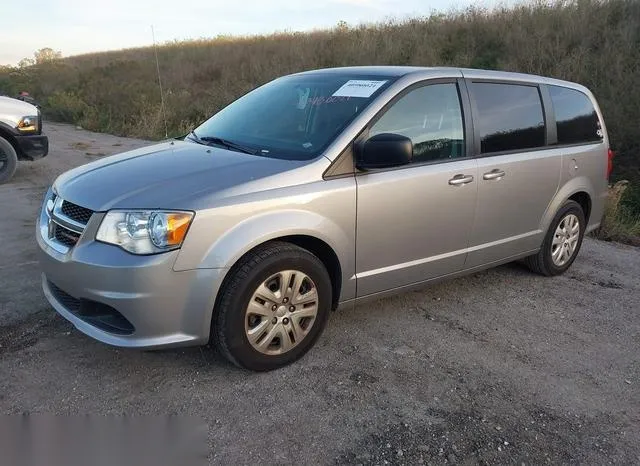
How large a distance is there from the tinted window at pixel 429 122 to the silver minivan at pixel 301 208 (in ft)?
0.04

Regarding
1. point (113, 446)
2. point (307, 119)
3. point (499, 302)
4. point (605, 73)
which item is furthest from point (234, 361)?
point (605, 73)

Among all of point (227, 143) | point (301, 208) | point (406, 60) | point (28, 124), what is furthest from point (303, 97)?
point (406, 60)

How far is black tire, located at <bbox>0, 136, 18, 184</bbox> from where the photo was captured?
334 inches

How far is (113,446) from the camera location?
255 cm

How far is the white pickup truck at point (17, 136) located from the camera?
852cm

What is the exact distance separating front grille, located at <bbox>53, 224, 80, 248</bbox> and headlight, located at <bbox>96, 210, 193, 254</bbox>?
1.13 feet

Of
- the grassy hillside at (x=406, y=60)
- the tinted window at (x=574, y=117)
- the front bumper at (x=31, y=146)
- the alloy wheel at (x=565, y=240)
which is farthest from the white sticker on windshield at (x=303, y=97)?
the grassy hillside at (x=406, y=60)

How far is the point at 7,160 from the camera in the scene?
854cm

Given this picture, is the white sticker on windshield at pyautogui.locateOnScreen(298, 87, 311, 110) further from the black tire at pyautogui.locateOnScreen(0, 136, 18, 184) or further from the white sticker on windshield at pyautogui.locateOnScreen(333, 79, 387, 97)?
the black tire at pyautogui.locateOnScreen(0, 136, 18, 184)

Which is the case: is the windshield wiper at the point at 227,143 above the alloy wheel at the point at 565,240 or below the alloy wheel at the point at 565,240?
above

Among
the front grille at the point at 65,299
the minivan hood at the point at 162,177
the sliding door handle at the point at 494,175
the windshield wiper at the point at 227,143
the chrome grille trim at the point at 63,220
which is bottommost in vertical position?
the front grille at the point at 65,299

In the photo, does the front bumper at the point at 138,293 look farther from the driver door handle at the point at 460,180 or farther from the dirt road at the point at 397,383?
the driver door handle at the point at 460,180

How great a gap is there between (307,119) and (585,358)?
2.38m

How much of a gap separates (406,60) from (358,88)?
46.0 ft
